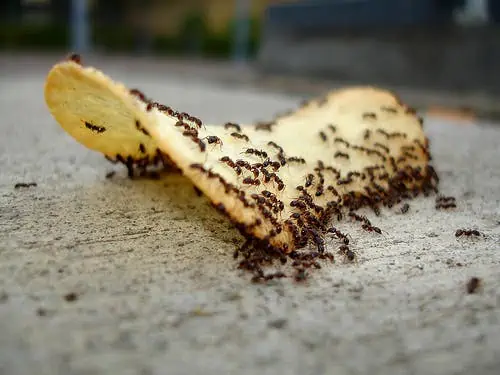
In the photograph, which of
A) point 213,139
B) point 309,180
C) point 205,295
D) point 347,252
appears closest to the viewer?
point 205,295

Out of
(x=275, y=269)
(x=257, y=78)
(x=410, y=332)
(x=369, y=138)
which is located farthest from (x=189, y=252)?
(x=257, y=78)

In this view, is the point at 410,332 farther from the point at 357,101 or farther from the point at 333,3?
the point at 333,3

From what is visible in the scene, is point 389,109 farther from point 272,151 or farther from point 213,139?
point 213,139

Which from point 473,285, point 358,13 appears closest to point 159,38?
point 358,13

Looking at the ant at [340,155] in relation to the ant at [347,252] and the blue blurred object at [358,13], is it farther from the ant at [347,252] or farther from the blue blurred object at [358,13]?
the blue blurred object at [358,13]

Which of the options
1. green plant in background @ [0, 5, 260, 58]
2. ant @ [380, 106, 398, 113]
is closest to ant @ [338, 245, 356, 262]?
ant @ [380, 106, 398, 113]

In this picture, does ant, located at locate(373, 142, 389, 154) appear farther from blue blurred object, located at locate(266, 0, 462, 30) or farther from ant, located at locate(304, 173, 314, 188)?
blue blurred object, located at locate(266, 0, 462, 30)

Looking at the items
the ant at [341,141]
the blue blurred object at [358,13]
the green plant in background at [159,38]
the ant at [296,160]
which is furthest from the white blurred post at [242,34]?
the ant at [296,160]
